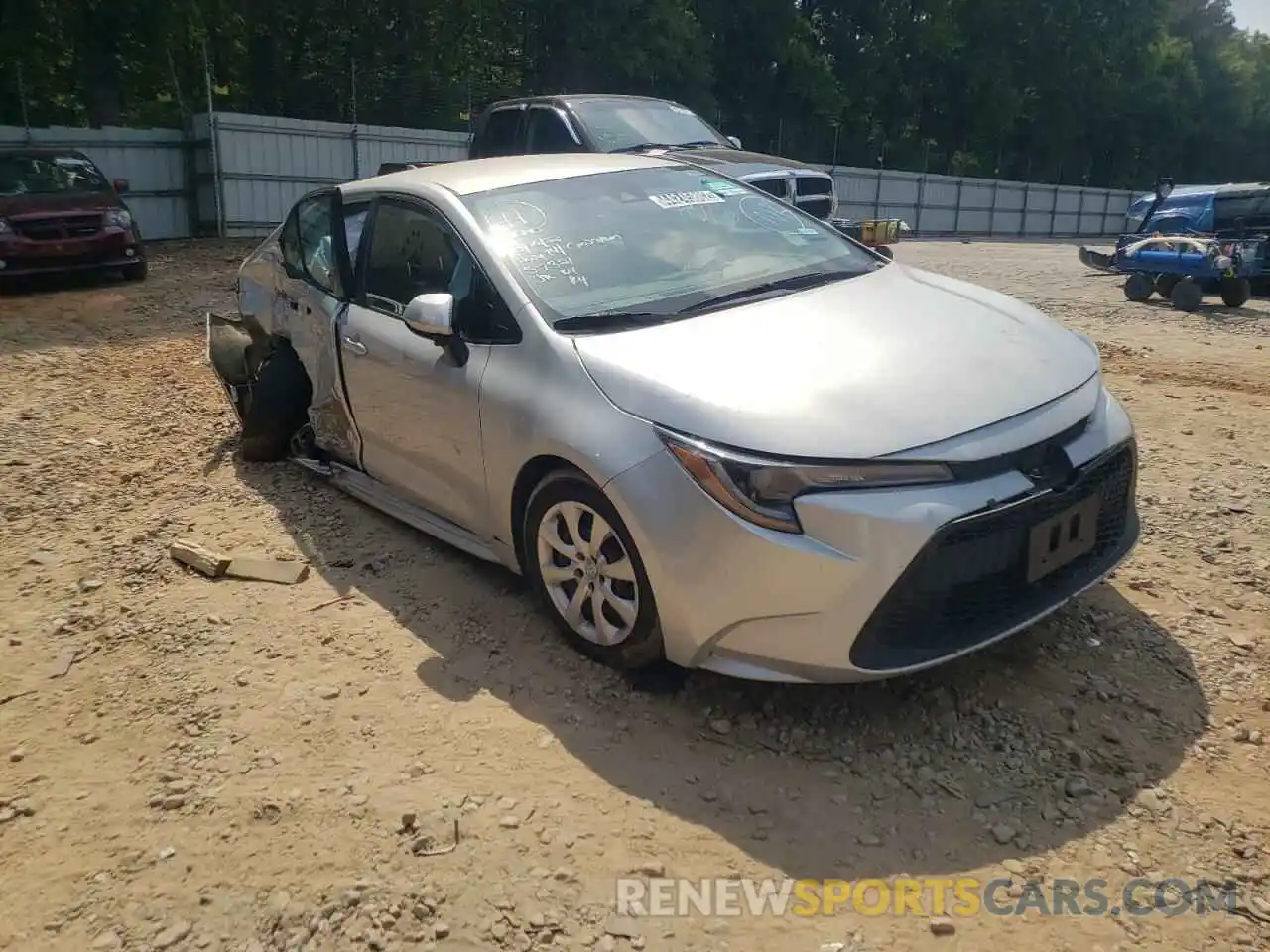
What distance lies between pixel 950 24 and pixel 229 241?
27871 mm

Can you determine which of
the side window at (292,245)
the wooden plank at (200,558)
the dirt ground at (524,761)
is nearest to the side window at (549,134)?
the side window at (292,245)

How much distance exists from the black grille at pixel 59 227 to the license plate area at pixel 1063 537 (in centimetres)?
1169

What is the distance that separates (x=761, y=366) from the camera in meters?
3.20

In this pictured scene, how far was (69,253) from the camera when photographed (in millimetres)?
11703

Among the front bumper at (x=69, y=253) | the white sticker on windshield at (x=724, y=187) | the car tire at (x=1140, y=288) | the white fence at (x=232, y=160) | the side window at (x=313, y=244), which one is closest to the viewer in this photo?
the white sticker on windshield at (x=724, y=187)

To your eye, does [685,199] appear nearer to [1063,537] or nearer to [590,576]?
[590,576]

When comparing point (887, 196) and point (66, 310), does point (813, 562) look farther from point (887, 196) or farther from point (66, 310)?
point (887, 196)

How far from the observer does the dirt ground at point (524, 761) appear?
256cm

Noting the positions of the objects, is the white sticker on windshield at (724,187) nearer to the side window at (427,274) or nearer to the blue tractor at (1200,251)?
the side window at (427,274)

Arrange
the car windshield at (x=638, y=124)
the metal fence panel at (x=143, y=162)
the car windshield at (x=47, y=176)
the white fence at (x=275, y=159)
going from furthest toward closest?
the white fence at (x=275, y=159), the metal fence panel at (x=143, y=162), the car windshield at (x=47, y=176), the car windshield at (x=638, y=124)

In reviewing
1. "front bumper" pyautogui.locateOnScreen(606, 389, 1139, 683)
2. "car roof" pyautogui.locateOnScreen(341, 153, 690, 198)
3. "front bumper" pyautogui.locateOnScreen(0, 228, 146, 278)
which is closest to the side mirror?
"car roof" pyautogui.locateOnScreen(341, 153, 690, 198)

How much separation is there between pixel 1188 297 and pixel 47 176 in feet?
43.1

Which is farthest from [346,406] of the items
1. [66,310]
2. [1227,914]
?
[66,310]

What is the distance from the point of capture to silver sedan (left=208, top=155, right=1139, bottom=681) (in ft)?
9.49
